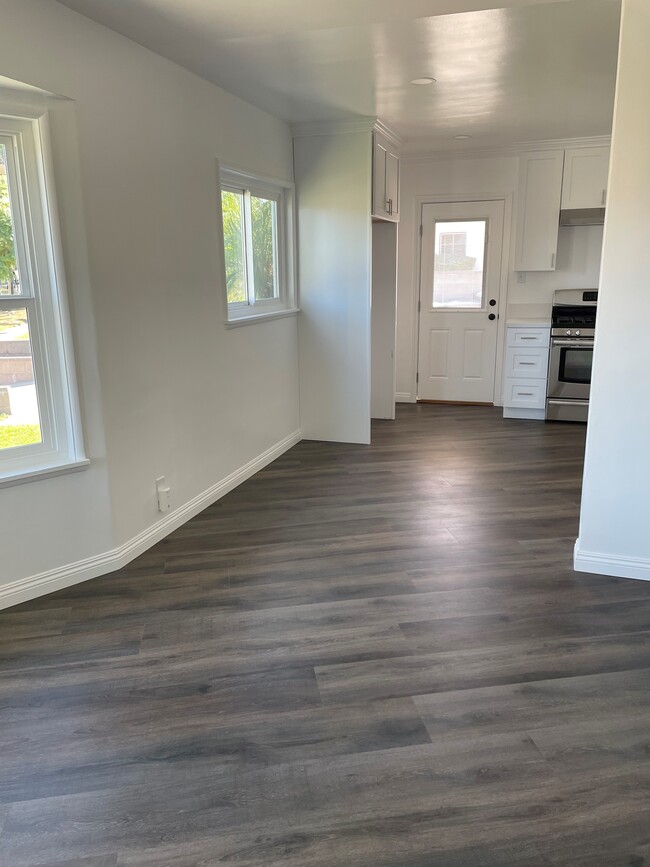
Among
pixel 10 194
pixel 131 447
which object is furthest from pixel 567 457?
pixel 10 194

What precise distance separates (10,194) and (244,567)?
6.60ft

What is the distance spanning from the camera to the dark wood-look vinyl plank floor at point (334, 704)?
5.73 feet

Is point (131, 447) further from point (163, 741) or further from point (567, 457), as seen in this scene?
point (567, 457)

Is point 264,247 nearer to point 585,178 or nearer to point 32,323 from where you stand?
point 32,323

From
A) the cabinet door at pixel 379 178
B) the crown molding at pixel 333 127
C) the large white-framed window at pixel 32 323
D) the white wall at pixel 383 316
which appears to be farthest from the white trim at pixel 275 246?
the large white-framed window at pixel 32 323

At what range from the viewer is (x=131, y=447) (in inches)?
131

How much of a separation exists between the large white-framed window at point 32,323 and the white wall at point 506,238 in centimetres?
459

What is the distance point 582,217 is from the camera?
20.5 feet

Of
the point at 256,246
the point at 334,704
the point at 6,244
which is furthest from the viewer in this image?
the point at 256,246

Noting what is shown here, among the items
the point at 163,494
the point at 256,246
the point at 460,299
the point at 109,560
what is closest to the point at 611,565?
the point at 163,494

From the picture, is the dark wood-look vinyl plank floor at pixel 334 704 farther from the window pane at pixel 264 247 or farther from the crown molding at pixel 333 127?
the crown molding at pixel 333 127

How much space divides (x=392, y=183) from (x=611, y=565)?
3.82m

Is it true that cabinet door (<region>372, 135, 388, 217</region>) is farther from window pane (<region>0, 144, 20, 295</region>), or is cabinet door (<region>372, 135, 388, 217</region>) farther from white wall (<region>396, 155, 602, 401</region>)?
window pane (<region>0, 144, 20, 295</region>)

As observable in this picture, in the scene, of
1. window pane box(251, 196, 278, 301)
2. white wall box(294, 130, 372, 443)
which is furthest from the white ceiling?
window pane box(251, 196, 278, 301)
